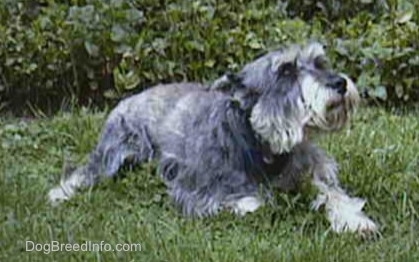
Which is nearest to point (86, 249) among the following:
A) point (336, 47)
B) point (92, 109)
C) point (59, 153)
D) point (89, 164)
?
point (89, 164)

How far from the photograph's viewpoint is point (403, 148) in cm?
707

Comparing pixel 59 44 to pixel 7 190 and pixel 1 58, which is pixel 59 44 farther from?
pixel 7 190

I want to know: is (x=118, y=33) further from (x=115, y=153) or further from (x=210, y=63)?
(x=115, y=153)

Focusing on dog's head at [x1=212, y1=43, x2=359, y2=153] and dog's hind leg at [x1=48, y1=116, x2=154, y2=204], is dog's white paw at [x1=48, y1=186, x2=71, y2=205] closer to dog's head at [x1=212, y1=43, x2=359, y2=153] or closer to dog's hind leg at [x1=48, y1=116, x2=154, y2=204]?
dog's hind leg at [x1=48, y1=116, x2=154, y2=204]

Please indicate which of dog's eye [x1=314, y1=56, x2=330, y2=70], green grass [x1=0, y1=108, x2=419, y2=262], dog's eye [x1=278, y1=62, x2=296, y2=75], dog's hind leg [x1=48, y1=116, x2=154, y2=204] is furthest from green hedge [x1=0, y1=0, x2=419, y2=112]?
dog's eye [x1=278, y1=62, x2=296, y2=75]

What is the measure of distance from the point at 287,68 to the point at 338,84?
30cm

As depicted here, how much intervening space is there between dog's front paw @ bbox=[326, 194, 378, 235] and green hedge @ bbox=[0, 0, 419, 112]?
269 centimetres

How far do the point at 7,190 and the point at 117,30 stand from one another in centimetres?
269

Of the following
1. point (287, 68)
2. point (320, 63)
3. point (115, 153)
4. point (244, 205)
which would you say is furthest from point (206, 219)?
point (115, 153)

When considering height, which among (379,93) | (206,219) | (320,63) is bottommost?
(379,93)

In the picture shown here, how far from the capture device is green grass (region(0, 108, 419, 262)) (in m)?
5.50

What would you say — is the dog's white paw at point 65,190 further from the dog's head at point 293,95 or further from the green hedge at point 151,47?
the green hedge at point 151,47

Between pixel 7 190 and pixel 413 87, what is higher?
pixel 7 190

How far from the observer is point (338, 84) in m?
5.94
